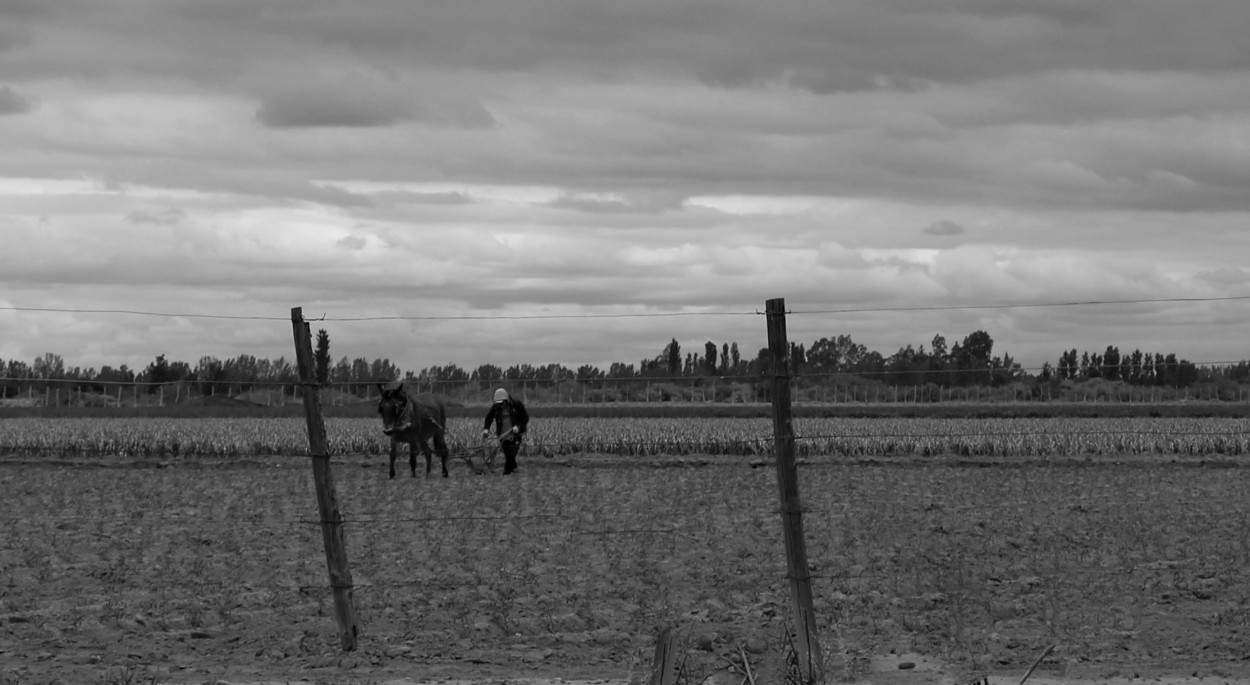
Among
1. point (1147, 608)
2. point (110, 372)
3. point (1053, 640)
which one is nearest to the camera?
point (1053, 640)

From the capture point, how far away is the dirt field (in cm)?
871

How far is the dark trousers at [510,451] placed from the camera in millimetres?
23859

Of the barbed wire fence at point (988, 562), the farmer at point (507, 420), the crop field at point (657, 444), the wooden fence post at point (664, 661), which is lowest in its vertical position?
the barbed wire fence at point (988, 562)

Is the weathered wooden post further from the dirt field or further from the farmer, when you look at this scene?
the farmer

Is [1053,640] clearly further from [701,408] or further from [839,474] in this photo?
[701,408]

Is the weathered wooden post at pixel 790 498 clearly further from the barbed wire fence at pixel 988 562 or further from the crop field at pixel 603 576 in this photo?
the barbed wire fence at pixel 988 562

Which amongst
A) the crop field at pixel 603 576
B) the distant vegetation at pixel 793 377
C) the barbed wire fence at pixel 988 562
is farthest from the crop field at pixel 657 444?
the barbed wire fence at pixel 988 562

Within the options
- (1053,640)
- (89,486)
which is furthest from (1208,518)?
(89,486)

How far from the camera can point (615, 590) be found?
10891 mm

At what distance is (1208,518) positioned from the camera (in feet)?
53.7

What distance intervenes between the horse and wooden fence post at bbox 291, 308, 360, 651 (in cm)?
1366

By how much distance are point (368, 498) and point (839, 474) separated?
878 centimetres

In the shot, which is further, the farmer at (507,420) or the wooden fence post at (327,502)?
the farmer at (507,420)

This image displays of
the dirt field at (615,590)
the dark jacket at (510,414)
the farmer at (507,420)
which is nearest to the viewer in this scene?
the dirt field at (615,590)
